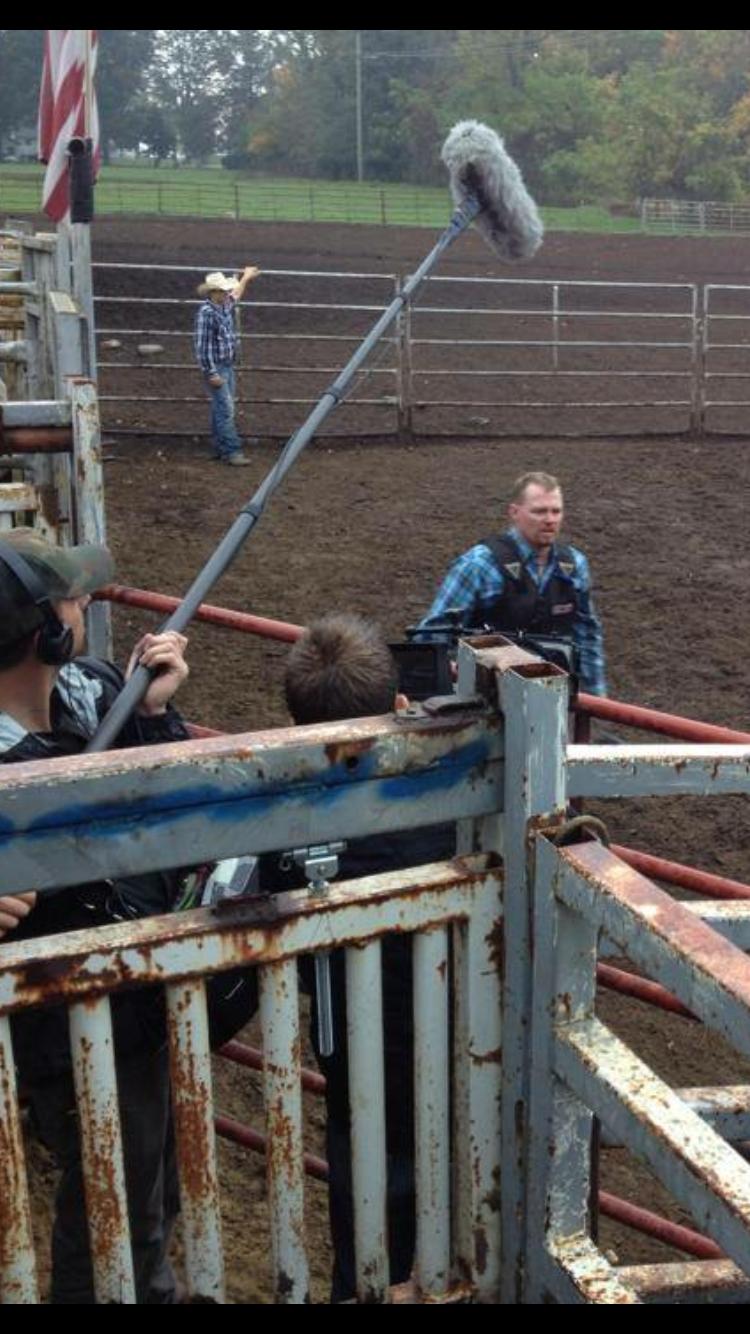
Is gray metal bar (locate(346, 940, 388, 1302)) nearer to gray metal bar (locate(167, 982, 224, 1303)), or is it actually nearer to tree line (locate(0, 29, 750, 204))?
gray metal bar (locate(167, 982, 224, 1303))

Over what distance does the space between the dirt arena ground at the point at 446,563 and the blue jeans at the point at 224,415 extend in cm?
21

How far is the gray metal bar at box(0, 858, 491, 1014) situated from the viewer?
1.57m

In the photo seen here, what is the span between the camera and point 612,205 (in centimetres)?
4741

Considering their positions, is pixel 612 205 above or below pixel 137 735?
above

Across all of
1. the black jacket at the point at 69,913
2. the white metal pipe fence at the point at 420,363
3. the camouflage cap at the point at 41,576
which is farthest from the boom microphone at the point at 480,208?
the white metal pipe fence at the point at 420,363

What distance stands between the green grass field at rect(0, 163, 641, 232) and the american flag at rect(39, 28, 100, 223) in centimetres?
2724

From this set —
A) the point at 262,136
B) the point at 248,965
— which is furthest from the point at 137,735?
the point at 262,136

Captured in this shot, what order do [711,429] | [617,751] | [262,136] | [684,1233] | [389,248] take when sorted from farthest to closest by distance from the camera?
[262,136]
[389,248]
[711,429]
[684,1233]
[617,751]

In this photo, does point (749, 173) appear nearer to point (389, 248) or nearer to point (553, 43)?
point (553, 43)

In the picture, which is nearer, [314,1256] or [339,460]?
[314,1256]

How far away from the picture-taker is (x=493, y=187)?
184 inches

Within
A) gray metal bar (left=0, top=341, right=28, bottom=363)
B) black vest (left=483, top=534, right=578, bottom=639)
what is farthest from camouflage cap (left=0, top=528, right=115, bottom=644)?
gray metal bar (left=0, top=341, right=28, bottom=363)

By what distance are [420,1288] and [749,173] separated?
175 feet

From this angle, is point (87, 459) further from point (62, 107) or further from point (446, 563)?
point (446, 563)
